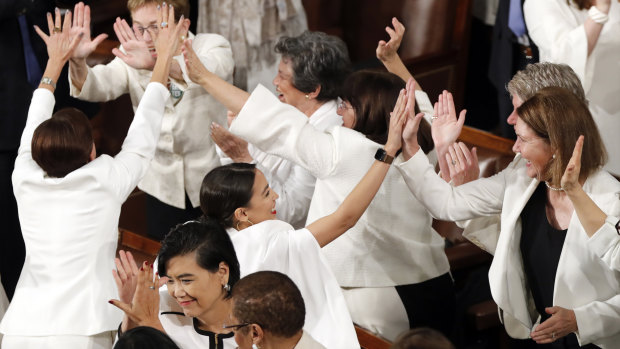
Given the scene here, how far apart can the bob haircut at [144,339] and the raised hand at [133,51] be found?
1430 millimetres

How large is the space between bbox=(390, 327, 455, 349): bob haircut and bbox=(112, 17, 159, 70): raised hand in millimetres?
1863

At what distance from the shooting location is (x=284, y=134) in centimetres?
298

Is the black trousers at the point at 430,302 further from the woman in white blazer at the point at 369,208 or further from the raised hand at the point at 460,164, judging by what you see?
the raised hand at the point at 460,164

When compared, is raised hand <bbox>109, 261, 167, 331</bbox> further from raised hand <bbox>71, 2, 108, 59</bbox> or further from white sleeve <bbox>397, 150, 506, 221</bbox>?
raised hand <bbox>71, 2, 108, 59</bbox>

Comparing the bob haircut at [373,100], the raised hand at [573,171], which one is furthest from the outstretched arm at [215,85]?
the raised hand at [573,171]

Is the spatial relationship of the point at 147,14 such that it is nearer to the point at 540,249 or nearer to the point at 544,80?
the point at 544,80

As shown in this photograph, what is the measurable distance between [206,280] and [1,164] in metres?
2.07

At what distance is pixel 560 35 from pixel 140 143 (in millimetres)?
1841

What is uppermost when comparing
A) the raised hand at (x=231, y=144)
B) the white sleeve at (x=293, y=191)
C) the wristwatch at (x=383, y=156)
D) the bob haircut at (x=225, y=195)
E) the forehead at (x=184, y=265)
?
the wristwatch at (x=383, y=156)

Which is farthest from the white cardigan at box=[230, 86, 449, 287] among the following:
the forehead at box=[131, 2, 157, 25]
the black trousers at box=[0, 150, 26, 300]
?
the black trousers at box=[0, 150, 26, 300]

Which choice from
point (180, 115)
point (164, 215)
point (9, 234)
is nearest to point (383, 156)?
point (180, 115)

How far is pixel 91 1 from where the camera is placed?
5531mm

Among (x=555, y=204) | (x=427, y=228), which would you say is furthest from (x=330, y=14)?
(x=555, y=204)

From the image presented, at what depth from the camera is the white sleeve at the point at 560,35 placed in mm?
3846
